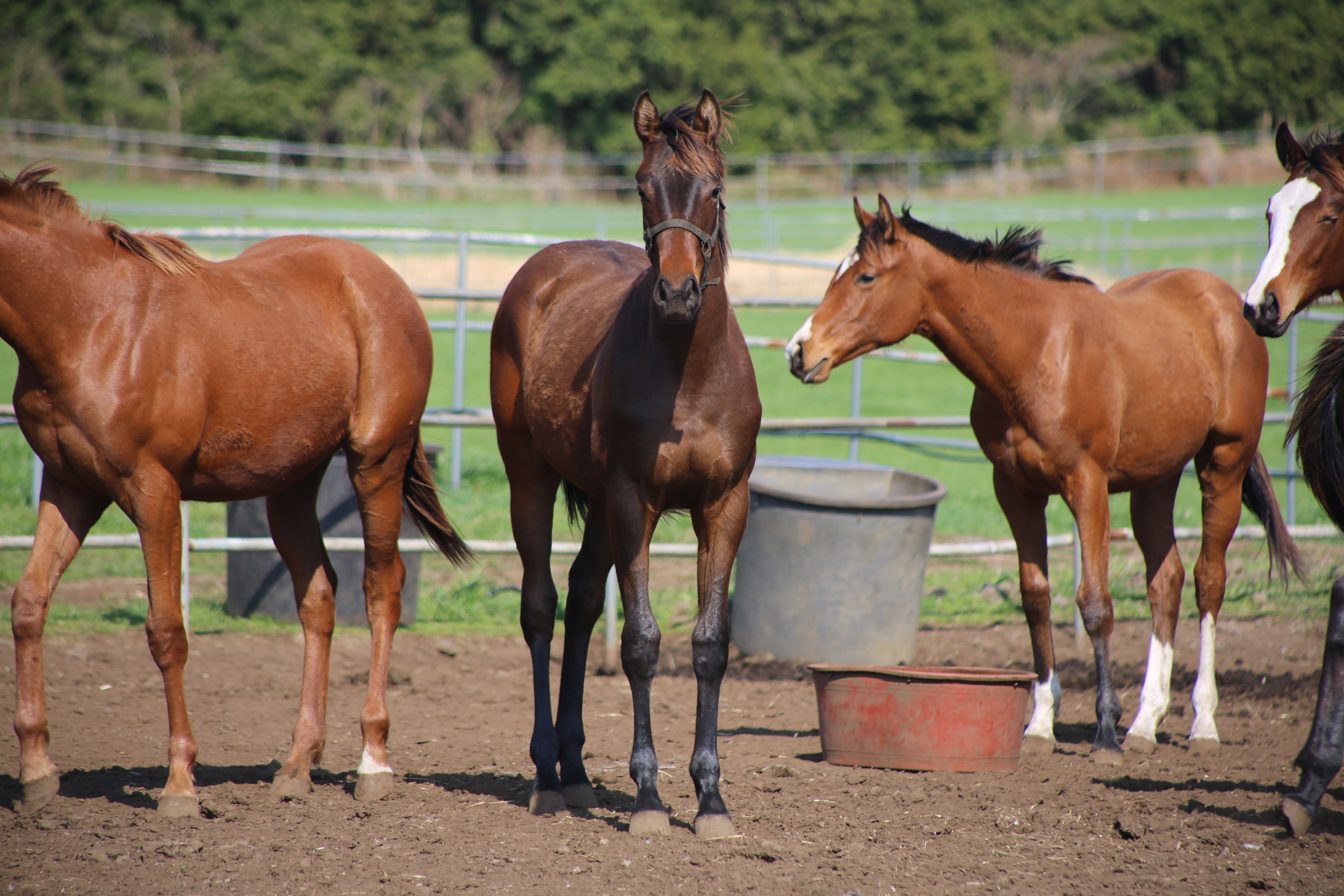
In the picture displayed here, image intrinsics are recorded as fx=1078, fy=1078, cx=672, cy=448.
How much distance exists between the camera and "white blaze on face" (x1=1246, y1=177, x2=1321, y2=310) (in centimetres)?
371

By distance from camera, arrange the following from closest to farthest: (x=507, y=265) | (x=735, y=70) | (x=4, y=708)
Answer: (x=4, y=708)
(x=507, y=265)
(x=735, y=70)

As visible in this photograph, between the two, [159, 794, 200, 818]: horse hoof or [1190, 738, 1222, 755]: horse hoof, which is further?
[1190, 738, 1222, 755]: horse hoof

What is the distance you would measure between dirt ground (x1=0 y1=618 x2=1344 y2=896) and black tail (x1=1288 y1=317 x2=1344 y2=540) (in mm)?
1083

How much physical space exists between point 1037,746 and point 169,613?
3.45 m

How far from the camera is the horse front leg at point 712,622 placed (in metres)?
3.40

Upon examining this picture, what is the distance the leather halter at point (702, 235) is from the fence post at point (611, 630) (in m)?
3.07

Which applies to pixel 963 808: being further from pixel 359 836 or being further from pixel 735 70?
pixel 735 70

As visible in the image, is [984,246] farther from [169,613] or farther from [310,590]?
[169,613]

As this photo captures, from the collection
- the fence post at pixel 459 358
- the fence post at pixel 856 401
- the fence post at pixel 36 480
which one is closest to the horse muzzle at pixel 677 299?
the fence post at pixel 856 401

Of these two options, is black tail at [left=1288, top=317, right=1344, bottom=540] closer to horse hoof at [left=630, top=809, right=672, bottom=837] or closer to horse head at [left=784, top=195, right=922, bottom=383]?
horse head at [left=784, top=195, right=922, bottom=383]

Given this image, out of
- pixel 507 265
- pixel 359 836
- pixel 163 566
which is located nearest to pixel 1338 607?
pixel 359 836

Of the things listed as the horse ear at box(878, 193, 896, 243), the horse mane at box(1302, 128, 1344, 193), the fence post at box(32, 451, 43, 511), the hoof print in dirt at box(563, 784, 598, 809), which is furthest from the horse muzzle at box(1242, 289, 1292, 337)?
the fence post at box(32, 451, 43, 511)

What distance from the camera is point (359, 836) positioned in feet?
10.9

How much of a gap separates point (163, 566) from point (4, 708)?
5.72 ft
